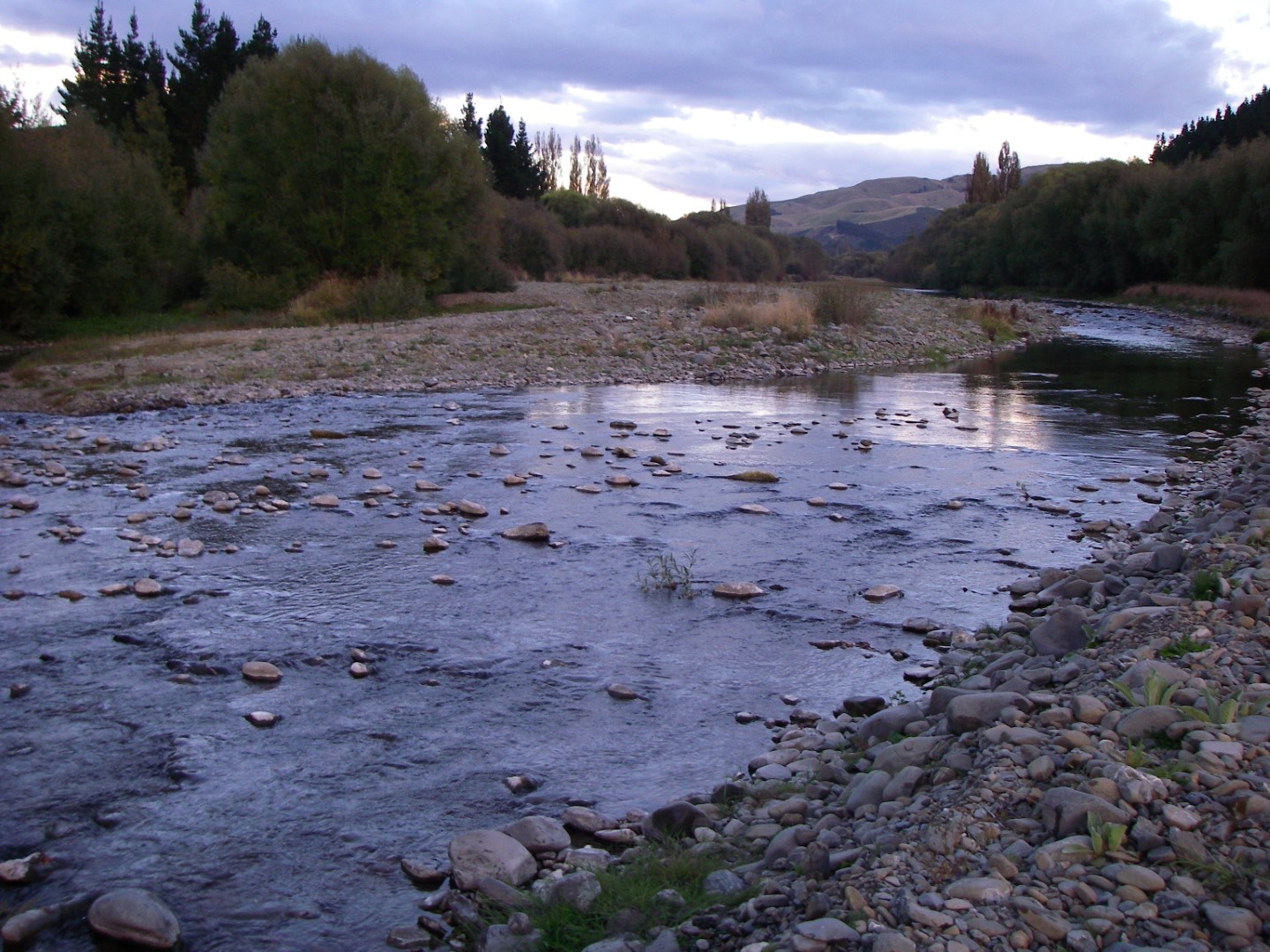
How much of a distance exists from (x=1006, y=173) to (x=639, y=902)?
373 feet

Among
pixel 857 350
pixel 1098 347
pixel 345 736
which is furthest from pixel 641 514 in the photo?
pixel 1098 347

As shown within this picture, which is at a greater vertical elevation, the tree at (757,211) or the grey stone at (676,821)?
the tree at (757,211)

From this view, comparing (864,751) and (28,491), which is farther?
(28,491)

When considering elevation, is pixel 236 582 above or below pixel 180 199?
below

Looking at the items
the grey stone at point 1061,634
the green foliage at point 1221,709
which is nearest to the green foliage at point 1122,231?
the grey stone at point 1061,634

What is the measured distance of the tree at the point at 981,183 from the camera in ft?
339

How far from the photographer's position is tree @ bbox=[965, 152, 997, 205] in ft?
339

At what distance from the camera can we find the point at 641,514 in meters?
8.67

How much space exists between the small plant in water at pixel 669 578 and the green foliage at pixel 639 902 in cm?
322

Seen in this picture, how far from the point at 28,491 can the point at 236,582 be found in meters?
3.99

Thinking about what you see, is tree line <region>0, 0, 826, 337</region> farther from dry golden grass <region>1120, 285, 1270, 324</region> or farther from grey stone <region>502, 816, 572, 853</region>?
dry golden grass <region>1120, 285, 1270, 324</region>

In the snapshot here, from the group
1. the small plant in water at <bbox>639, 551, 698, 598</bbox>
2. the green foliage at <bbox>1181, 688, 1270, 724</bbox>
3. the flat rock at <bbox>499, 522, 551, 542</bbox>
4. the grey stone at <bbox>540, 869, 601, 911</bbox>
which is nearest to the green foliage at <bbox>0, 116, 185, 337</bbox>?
the flat rock at <bbox>499, 522, 551, 542</bbox>

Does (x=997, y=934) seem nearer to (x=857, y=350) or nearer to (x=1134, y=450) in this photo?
(x=1134, y=450)

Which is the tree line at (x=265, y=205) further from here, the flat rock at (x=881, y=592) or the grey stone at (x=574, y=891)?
the grey stone at (x=574, y=891)
